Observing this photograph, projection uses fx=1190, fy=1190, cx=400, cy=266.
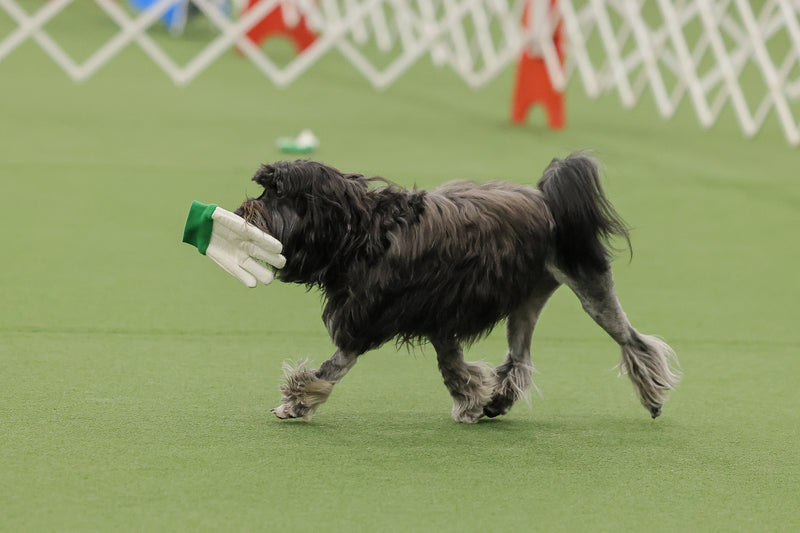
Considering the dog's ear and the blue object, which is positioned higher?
the blue object

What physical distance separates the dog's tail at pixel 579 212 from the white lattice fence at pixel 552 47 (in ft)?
23.1

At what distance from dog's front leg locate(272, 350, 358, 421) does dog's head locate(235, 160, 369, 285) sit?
0.31 m

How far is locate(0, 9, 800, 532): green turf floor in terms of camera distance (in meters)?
3.40

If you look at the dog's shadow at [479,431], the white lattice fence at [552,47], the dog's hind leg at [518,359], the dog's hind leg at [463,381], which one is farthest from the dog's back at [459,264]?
the white lattice fence at [552,47]

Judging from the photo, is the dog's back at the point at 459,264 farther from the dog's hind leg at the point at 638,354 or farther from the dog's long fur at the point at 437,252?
the dog's hind leg at the point at 638,354

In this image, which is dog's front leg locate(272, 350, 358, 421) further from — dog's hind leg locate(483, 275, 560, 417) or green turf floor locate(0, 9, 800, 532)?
dog's hind leg locate(483, 275, 560, 417)

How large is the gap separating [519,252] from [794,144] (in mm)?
7588

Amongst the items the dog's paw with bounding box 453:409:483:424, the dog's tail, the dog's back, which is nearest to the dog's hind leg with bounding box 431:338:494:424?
the dog's paw with bounding box 453:409:483:424

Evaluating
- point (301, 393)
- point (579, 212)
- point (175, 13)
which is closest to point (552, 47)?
point (175, 13)

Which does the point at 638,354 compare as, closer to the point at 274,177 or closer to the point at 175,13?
the point at 274,177

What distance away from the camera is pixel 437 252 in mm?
3877

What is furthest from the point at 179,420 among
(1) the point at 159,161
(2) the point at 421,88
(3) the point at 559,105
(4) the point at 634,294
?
(2) the point at 421,88

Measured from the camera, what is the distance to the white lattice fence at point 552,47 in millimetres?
11172

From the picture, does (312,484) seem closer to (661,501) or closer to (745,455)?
(661,501)
